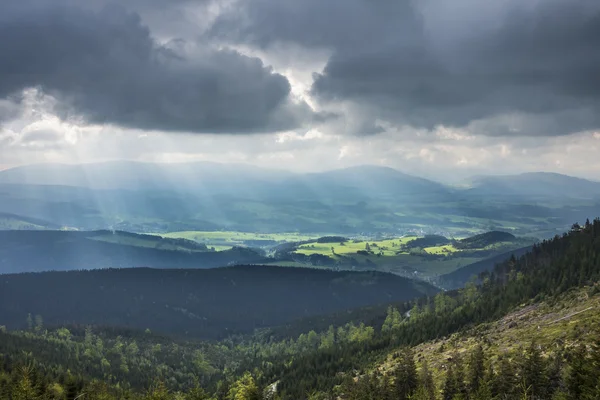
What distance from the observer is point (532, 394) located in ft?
266

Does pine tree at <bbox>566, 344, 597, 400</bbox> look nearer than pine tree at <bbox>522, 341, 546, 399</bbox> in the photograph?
Yes

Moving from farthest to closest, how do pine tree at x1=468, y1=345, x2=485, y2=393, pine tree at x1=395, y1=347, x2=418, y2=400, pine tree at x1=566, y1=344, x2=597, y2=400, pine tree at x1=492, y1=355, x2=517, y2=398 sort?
pine tree at x1=395, y1=347, x2=418, y2=400, pine tree at x1=468, y1=345, x2=485, y2=393, pine tree at x1=492, y1=355, x2=517, y2=398, pine tree at x1=566, y1=344, x2=597, y2=400

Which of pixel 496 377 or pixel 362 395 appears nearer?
pixel 496 377

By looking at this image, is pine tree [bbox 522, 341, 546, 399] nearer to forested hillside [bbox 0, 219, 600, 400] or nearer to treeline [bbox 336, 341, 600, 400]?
treeline [bbox 336, 341, 600, 400]

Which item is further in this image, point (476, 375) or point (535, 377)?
point (476, 375)

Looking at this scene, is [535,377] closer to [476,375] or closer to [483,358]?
[476,375]

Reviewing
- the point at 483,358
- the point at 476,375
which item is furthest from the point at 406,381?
the point at 483,358

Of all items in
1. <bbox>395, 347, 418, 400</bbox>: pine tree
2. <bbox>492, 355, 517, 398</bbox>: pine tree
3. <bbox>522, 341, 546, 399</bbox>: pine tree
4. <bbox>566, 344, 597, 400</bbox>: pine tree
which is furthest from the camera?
<bbox>395, 347, 418, 400</bbox>: pine tree

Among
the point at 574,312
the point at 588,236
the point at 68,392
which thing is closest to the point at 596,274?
the point at 574,312

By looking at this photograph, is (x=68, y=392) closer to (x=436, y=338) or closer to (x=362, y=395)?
(x=362, y=395)

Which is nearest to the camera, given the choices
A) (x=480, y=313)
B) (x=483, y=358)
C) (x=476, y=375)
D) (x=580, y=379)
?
(x=580, y=379)

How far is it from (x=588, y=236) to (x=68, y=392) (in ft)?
599

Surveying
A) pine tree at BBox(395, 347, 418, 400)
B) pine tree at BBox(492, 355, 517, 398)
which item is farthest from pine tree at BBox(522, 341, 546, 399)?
pine tree at BBox(395, 347, 418, 400)

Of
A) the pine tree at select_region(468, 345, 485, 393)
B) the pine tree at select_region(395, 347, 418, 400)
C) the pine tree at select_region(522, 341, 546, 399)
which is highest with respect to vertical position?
the pine tree at select_region(522, 341, 546, 399)
